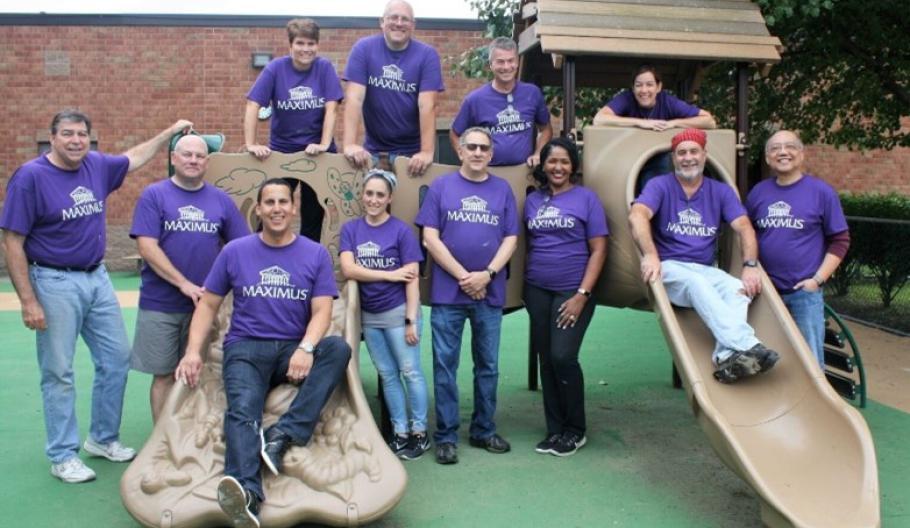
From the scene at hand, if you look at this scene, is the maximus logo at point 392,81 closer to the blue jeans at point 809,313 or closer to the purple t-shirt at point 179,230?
the purple t-shirt at point 179,230

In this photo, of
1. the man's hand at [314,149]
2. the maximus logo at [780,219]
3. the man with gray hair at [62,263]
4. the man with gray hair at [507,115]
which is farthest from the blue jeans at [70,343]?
the maximus logo at [780,219]

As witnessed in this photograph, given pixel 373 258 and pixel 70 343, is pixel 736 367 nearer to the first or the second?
pixel 373 258

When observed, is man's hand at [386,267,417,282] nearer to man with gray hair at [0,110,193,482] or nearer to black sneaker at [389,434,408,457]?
black sneaker at [389,434,408,457]

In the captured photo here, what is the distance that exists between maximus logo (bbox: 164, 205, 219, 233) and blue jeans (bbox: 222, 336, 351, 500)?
0.85 m

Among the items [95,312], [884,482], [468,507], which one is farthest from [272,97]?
[884,482]

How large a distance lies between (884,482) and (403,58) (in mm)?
3719

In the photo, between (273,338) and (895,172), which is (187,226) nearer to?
(273,338)

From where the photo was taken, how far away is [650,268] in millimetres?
5062

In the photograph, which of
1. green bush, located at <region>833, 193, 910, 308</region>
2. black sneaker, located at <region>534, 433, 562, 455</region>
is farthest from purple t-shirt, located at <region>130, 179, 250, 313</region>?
green bush, located at <region>833, 193, 910, 308</region>

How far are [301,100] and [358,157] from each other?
1.86 feet

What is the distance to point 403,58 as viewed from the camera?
5891 mm

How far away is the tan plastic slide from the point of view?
399 centimetres

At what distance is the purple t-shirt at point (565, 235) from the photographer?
5297mm

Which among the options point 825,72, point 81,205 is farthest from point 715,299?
point 825,72
